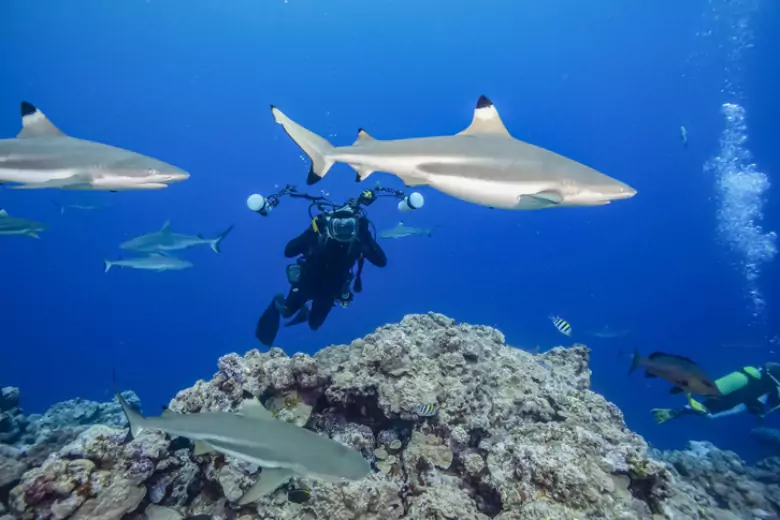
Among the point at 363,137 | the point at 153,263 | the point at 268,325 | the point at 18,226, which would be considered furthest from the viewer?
the point at 153,263

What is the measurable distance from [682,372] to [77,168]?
8070mm

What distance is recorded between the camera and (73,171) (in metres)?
4.03

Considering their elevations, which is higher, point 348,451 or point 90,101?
point 90,101

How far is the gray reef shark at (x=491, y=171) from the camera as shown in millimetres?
3229

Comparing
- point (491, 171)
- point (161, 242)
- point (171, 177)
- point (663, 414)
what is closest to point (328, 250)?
point (171, 177)

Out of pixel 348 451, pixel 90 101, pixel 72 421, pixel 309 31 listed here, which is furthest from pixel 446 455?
pixel 90 101

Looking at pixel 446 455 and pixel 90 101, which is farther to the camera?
pixel 90 101

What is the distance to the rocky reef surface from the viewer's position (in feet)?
12.3

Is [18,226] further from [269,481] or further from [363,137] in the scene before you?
[269,481]

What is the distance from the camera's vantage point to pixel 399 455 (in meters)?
4.62

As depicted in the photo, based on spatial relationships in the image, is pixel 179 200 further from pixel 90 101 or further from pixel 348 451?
pixel 348 451

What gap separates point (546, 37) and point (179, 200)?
8791 centimetres

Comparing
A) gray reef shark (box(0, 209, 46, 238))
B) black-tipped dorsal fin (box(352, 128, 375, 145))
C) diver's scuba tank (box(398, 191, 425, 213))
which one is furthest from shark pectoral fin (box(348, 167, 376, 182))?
gray reef shark (box(0, 209, 46, 238))

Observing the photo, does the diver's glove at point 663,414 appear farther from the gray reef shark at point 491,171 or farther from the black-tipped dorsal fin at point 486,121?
the black-tipped dorsal fin at point 486,121
